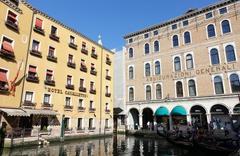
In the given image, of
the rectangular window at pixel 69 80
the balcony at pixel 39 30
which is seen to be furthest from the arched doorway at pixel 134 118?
the balcony at pixel 39 30

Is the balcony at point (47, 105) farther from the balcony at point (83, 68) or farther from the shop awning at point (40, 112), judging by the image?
the balcony at point (83, 68)

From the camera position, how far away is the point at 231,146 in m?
14.9

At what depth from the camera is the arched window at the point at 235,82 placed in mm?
24422

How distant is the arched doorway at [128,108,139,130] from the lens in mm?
33666

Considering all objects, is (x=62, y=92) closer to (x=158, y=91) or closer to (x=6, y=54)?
(x=6, y=54)

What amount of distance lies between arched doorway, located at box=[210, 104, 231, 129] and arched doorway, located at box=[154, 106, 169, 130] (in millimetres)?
5977

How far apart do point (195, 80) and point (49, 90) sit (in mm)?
18665

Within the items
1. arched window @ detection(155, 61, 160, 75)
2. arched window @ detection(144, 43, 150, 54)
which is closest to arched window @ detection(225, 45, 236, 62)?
arched window @ detection(155, 61, 160, 75)

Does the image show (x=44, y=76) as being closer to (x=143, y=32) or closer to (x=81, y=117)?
(x=81, y=117)

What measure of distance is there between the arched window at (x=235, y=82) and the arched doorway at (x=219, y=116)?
2.70 metres

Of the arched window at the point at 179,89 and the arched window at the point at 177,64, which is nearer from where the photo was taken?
the arched window at the point at 179,89

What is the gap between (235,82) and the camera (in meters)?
24.7

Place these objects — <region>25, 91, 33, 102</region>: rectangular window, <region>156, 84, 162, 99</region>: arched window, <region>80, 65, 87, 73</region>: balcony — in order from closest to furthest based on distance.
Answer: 1. <region>25, 91, 33, 102</region>: rectangular window
2. <region>80, 65, 87, 73</region>: balcony
3. <region>156, 84, 162, 99</region>: arched window

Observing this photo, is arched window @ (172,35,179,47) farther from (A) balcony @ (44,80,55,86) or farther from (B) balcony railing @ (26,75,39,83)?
(B) balcony railing @ (26,75,39,83)
